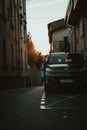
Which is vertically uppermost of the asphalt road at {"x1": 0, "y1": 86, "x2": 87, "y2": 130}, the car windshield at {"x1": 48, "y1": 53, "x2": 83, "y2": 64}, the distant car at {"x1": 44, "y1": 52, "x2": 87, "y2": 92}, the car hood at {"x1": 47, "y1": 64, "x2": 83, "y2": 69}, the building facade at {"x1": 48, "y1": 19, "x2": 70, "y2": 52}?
the building facade at {"x1": 48, "y1": 19, "x2": 70, "y2": 52}

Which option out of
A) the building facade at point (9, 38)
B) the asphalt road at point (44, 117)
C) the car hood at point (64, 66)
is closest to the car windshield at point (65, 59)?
the car hood at point (64, 66)

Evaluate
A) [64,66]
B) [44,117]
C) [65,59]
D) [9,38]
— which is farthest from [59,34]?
[44,117]

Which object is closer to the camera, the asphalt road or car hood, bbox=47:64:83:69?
the asphalt road

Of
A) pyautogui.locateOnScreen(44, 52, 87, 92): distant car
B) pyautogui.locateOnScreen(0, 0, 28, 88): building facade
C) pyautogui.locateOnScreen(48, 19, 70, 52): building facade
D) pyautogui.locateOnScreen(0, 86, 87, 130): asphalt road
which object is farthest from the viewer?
pyautogui.locateOnScreen(48, 19, 70, 52): building facade

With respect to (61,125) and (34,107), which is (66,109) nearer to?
(34,107)

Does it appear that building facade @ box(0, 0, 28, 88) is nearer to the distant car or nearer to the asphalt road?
the distant car

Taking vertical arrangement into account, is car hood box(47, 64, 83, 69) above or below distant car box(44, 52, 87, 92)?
above

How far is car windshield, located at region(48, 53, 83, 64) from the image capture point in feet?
62.3

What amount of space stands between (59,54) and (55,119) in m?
10.6

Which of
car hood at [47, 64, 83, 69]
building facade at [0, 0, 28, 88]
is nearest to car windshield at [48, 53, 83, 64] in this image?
car hood at [47, 64, 83, 69]

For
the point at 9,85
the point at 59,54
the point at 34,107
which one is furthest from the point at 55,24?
the point at 34,107

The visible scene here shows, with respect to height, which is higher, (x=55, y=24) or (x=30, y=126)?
(x=55, y=24)

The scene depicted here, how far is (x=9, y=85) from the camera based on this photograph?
29516mm

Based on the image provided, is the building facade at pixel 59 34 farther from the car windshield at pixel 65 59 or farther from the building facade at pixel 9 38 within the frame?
the car windshield at pixel 65 59
